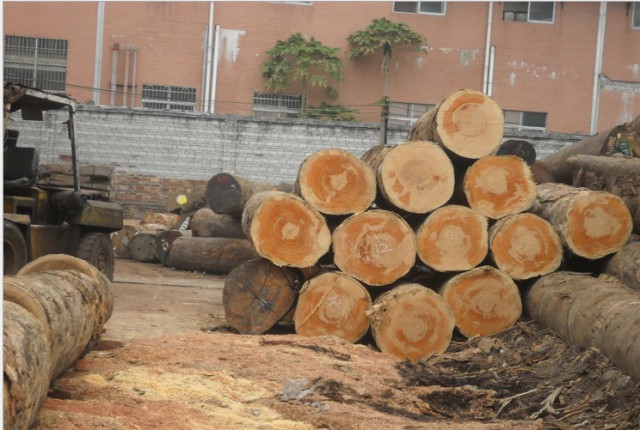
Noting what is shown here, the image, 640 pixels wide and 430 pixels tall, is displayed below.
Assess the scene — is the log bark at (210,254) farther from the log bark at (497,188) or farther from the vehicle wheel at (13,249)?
the log bark at (497,188)

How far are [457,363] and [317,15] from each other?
56.1 ft

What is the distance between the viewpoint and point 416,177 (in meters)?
8.09

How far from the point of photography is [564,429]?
526cm

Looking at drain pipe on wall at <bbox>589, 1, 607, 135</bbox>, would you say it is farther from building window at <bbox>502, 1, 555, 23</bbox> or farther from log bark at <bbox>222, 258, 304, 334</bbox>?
log bark at <bbox>222, 258, 304, 334</bbox>

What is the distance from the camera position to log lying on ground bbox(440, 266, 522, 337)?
7.99 metres

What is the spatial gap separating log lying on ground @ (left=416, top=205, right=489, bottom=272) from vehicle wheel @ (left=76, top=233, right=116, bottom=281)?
477cm

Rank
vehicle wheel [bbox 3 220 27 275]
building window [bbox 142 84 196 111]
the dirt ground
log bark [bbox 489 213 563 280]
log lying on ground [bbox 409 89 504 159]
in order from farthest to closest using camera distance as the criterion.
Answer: building window [bbox 142 84 196 111] < vehicle wheel [bbox 3 220 27 275] < log lying on ground [bbox 409 89 504 159] < log bark [bbox 489 213 563 280] < the dirt ground

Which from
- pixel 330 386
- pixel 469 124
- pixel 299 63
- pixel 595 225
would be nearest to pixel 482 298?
pixel 595 225

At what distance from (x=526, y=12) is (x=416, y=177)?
56.8 ft

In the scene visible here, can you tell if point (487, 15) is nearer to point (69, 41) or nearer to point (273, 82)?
point (273, 82)

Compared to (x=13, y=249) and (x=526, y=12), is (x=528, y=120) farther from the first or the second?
(x=13, y=249)

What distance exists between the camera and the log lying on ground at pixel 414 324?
7.71 meters

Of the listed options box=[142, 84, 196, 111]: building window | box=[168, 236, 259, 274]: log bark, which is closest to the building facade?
box=[142, 84, 196, 111]: building window

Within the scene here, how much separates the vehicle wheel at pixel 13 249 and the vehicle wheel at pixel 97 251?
1.53 metres
